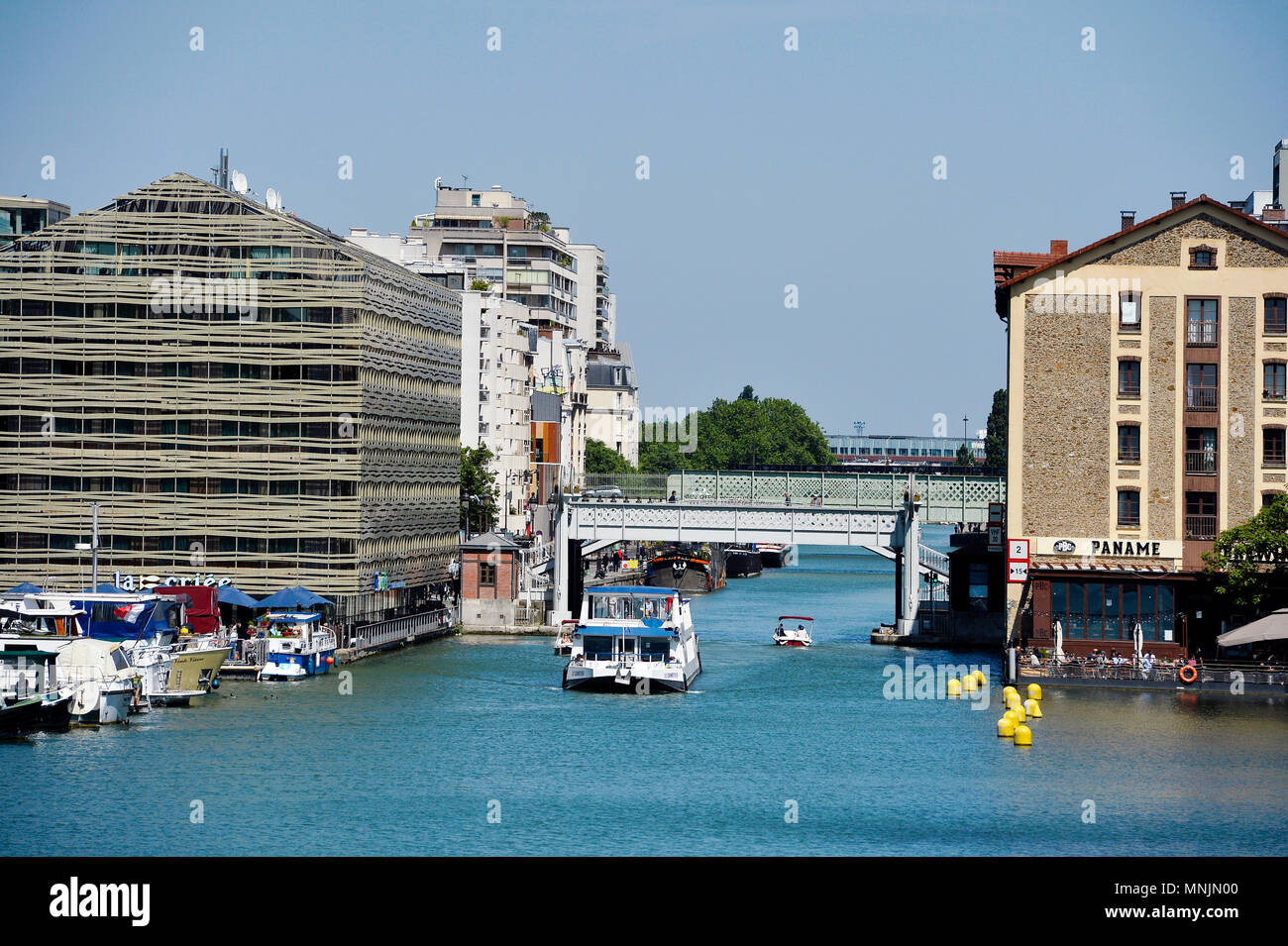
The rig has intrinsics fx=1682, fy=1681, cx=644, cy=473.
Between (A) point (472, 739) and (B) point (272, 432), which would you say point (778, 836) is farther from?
(B) point (272, 432)

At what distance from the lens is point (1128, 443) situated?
75.9m

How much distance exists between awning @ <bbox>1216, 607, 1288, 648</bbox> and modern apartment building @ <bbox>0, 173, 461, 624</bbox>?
41969mm

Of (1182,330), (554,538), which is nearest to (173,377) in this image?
(554,538)

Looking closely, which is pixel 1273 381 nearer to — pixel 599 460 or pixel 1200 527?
pixel 1200 527

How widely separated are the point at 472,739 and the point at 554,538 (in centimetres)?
4212

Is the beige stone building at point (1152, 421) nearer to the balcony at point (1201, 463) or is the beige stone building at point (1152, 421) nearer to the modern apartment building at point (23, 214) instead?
the balcony at point (1201, 463)

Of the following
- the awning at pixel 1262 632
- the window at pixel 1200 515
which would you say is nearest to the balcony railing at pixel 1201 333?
the window at pixel 1200 515

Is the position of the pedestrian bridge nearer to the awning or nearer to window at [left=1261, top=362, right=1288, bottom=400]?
window at [left=1261, top=362, right=1288, bottom=400]

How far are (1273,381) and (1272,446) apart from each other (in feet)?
9.43

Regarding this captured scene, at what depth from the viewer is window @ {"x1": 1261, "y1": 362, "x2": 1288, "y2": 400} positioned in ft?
246

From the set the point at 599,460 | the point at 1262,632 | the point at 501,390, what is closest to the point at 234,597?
the point at 1262,632

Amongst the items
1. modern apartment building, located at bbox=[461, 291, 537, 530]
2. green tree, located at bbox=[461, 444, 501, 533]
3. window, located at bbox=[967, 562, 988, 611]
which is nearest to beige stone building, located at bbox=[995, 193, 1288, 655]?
window, located at bbox=[967, 562, 988, 611]

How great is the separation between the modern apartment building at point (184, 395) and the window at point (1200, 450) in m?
40.1

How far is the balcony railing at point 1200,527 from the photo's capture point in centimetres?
7488
